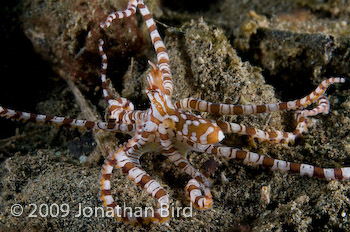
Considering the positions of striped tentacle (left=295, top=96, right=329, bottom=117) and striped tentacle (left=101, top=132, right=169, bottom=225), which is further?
striped tentacle (left=295, top=96, right=329, bottom=117)

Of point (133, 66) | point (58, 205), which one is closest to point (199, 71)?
point (133, 66)

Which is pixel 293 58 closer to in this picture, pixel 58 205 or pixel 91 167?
pixel 91 167

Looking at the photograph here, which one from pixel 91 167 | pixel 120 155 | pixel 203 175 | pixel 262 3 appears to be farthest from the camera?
pixel 262 3

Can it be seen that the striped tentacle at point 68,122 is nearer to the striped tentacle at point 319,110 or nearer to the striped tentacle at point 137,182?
the striped tentacle at point 137,182

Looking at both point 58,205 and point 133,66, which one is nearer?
point 58,205

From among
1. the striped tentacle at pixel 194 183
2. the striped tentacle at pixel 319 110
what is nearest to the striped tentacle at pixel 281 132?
the striped tentacle at pixel 319 110

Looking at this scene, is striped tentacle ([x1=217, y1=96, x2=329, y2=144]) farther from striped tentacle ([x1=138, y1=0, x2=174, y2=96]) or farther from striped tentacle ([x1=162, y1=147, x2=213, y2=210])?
striped tentacle ([x1=138, y1=0, x2=174, y2=96])

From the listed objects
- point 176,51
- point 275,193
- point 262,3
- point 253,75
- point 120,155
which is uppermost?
point 262,3

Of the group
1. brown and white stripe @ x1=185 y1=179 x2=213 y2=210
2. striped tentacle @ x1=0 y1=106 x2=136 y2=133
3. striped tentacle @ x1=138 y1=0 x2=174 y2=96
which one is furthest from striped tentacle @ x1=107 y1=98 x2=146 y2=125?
brown and white stripe @ x1=185 y1=179 x2=213 y2=210

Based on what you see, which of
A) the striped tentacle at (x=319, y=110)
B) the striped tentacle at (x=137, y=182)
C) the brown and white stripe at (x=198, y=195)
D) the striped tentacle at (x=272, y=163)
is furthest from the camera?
the striped tentacle at (x=319, y=110)

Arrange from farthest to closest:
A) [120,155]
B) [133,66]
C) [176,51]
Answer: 1. [133,66]
2. [176,51]
3. [120,155]

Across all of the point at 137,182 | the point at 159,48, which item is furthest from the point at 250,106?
the point at 137,182
